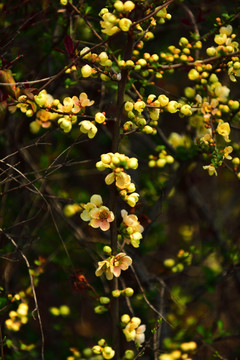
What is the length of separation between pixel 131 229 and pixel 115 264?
0.48 feet

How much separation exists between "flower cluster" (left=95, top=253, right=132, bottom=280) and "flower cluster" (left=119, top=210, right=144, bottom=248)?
7 centimetres

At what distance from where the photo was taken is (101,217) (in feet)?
5.54

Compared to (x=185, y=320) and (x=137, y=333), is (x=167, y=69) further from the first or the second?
(x=185, y=320)

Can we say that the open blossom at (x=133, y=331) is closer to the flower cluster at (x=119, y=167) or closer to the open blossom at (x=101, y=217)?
the open blossom at (x=101, y=217)

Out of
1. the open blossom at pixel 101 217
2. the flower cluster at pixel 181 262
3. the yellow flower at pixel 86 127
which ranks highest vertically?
the yellow flower at pixel 86 127

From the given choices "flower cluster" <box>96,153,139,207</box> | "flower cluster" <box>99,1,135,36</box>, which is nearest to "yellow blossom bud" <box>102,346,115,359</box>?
"flower cluster" <box>96,153,139,207</box>

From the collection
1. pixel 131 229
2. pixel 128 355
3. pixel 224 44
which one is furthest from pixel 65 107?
pixel 128 355

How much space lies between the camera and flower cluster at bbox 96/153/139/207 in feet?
4.92

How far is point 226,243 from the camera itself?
3154mm

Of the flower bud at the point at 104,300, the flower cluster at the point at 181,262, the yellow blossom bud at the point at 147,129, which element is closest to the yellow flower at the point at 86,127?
the yellow blossom bud at the point at 147,129

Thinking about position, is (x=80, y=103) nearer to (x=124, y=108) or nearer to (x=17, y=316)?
(x=124, y=108)

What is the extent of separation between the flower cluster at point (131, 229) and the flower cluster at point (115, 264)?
0.07 meters

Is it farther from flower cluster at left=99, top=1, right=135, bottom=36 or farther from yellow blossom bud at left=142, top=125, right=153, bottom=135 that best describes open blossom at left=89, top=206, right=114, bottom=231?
flower cluster at left=99, top=1, right=135, bottom=36

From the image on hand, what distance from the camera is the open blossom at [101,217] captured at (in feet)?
5.45
